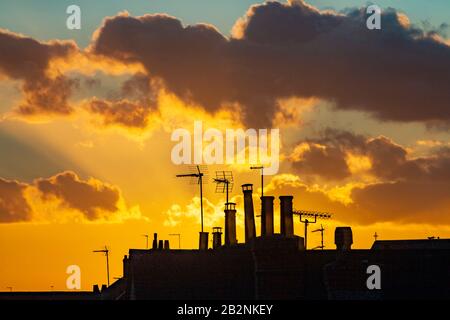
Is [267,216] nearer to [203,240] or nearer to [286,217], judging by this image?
[286,217]

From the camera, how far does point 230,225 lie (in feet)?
267

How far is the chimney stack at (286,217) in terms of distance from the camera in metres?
67.4

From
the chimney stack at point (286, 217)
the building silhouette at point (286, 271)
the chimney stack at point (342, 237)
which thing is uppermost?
the chimney stack at point (286, 217)

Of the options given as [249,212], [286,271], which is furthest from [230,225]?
[286,271]

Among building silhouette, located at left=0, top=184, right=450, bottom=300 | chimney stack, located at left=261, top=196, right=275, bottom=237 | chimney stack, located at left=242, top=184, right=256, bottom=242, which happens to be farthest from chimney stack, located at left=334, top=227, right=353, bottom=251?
chimney stack, located at left=242, top=184, right=256, bottom=242

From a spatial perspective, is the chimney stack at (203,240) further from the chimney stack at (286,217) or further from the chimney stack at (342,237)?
the chimney stack at (342,237)

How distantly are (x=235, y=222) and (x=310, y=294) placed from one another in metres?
20.3

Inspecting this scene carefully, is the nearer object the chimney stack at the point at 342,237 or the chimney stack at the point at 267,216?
the chimney stack at the point at 342,237

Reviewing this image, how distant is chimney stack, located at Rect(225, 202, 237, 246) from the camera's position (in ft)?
263

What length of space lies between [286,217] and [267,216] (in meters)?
2.17

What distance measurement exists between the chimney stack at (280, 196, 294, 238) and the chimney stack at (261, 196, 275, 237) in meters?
1.15

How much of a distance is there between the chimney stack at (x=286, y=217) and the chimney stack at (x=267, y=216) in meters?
1.15

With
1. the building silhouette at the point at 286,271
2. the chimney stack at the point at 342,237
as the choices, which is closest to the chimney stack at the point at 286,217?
the building silhouette at the point at 286,271
